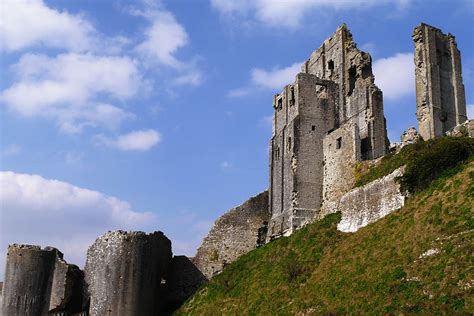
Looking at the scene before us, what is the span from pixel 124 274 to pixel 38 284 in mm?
4666

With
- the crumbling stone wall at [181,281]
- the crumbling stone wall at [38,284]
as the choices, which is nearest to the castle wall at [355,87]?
the crumbling stone wall at [181,281]

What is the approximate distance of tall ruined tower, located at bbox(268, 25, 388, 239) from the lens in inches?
1565

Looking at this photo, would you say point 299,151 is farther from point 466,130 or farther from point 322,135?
point 466,130

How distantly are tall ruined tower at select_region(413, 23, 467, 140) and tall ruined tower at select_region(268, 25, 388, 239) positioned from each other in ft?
8.75

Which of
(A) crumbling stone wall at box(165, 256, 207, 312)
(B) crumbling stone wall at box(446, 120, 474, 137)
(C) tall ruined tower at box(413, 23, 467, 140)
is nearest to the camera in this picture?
(B) crumbling stone wall at box(446, 120, 474, 137)

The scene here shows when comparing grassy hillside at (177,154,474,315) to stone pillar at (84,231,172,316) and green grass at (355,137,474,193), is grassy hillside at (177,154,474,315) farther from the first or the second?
stone pillar at (84,231,172,316)

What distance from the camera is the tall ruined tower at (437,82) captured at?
4106 cm

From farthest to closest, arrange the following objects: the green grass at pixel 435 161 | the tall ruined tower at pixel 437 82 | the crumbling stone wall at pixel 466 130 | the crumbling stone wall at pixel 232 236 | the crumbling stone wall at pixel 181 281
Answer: the tall ruined tower at pixel 437 82 → the crumbling stone wall at pixel 232 236 → the crumbling stone wall at pixel 181 281 → the crumbling stone wall at pixel 466 130 → the green grass at pixel 435 161

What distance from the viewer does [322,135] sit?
42.3m

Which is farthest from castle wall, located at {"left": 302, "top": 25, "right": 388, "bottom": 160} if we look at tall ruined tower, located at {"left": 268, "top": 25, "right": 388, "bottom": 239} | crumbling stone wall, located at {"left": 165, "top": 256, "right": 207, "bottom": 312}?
crumbling stone wall, located at {"left": 165, "top": 256, "right": 207, "bottom": 312}

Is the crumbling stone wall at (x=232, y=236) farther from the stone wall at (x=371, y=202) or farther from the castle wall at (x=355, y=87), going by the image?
the stone wall at (x=371, y=202)

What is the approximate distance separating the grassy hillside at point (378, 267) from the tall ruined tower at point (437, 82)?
12.0 m

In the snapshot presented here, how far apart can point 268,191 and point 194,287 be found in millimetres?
8977

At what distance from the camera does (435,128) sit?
133 ft
